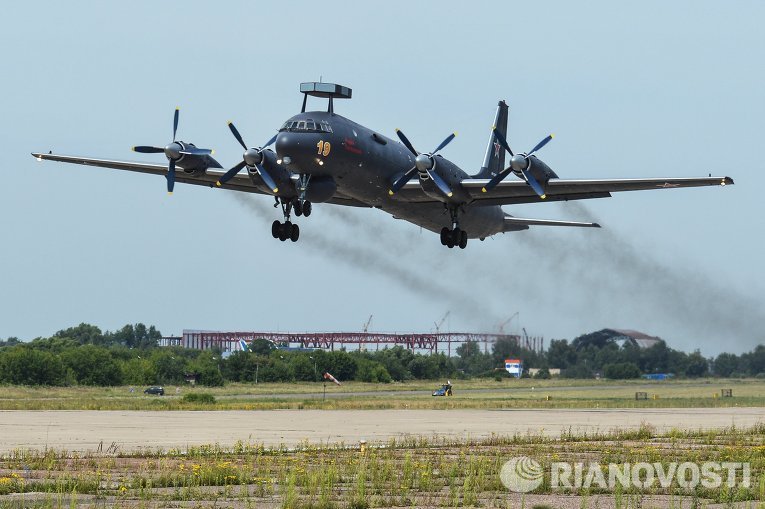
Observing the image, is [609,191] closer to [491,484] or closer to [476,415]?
[476,415]

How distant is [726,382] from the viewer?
11306 centimetres

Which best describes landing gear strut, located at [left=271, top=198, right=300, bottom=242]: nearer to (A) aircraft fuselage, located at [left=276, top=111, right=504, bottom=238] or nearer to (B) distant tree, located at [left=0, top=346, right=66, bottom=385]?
(A) aircraft fuselage, located at [left=276, top=111, right=504, bottom=238]

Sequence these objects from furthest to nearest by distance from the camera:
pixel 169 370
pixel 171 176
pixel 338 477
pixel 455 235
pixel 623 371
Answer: pixel 623 371 < pixel 169 370 < pixel 455 235 < pixel 171 176 < pixel 338 477

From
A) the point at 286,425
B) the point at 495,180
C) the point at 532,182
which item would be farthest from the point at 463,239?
the point at 286,425

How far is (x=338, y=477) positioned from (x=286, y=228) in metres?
24.7

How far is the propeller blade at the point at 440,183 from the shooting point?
46719mm

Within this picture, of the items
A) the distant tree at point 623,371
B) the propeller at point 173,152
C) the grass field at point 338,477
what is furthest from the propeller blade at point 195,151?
the distant tree at point 623,371

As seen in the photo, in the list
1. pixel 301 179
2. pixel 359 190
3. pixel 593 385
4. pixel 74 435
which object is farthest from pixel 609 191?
pixel 593 385

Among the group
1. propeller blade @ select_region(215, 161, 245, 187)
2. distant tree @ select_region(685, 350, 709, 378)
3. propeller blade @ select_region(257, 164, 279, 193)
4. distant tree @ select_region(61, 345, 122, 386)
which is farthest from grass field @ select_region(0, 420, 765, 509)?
distant tree @ select_region(685, 350, 709, 378)

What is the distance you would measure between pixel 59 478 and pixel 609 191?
33.0 metres

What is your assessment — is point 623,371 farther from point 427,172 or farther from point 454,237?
point 427,172

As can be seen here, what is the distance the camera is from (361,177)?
45094mm

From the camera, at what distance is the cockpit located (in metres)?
42.7

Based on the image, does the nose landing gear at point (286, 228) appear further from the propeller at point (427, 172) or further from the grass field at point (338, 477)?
the grass field at point (338, 477)
